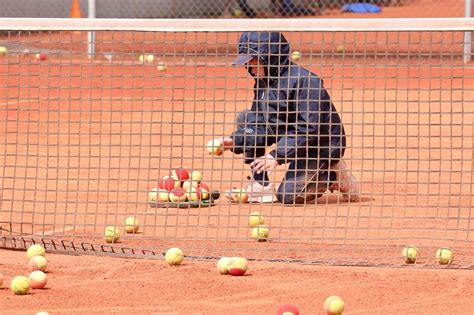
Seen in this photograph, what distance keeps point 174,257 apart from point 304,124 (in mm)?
1747

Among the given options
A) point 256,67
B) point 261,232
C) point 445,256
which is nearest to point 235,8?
point 256,67

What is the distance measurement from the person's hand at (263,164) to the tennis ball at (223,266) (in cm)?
161

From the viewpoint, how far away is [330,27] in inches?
271

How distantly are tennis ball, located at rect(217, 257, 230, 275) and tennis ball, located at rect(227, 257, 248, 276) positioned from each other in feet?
0.06

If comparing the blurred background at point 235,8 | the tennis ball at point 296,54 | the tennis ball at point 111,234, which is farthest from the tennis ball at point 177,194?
the blurred background at point 235,8

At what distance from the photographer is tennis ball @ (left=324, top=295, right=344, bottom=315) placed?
5.60 m

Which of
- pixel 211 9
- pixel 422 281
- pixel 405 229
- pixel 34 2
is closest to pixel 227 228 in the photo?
pixel 405 229

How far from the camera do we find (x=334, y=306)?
5598 millimetres

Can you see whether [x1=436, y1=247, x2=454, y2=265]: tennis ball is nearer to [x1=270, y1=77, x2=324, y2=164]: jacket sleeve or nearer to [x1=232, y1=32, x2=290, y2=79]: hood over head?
[x1=270, y1=77, x2=324, y2=164]: jacket sleeve

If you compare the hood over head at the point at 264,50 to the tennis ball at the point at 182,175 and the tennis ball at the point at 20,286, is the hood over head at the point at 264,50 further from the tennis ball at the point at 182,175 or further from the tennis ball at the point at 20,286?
the tennis ball at the point at 20,286

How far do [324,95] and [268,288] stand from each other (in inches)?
90.9

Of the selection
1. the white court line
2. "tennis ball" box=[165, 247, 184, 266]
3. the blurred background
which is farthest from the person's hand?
the blurred background

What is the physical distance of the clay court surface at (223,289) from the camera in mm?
5852

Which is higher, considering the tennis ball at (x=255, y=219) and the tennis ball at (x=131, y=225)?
the tennis ball at (x=255, y=219)
